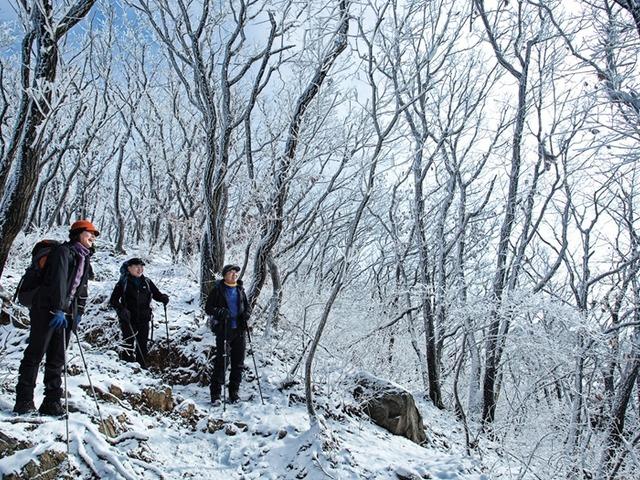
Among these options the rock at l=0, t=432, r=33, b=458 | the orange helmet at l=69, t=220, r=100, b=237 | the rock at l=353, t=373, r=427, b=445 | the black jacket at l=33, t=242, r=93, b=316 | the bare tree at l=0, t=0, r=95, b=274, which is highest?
the bare tree at l=0, t=0, r=95, b=274

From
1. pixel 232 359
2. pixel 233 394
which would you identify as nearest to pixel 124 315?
pixel 232 359

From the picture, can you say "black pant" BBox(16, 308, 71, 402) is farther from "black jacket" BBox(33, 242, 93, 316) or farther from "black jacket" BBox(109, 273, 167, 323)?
"black jacket" BBox(109, 273, 167, 323)

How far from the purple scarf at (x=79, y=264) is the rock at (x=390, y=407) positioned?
4.79 meters

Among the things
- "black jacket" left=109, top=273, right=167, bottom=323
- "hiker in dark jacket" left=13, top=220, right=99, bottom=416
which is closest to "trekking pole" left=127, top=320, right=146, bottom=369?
"black jacket" left=109, top=273, right=167, bottom=323

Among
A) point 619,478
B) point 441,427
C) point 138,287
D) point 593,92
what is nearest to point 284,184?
point 138,287

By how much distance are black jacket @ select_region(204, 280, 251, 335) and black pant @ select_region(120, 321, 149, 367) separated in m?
1.40

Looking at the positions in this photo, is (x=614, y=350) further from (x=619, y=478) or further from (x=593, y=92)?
(x=593, y=92)

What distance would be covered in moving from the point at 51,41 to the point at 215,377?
514 cm

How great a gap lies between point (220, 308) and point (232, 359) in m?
0.79

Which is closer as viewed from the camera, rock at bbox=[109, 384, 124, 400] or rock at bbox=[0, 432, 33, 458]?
rock at bbox=[0, 432, 33, 458]

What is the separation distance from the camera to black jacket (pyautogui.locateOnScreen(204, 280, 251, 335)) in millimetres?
6102

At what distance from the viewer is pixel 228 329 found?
611 cm

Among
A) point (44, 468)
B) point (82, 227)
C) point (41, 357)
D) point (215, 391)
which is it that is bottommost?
point (44, 468)

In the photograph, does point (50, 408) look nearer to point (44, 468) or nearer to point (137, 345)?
point (44, 468)
